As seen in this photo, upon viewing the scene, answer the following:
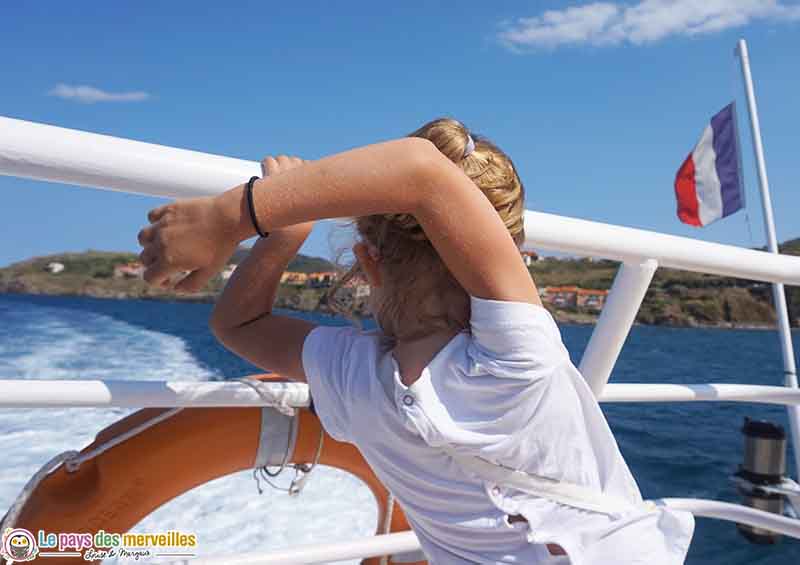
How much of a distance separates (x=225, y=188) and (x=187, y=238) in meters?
0.16

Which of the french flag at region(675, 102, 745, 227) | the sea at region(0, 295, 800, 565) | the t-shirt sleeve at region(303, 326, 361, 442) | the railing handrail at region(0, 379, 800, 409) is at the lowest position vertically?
the sea at region(0, 295, 800, 565)

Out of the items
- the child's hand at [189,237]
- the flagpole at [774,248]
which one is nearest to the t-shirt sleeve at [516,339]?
the child's hand at [189,237]

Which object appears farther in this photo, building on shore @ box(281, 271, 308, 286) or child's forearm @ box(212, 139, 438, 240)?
building on shore @ box(281, 271, 308, 286)

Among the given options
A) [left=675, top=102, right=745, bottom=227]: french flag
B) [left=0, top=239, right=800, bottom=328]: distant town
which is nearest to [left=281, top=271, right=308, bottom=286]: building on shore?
[left=0, top=239, right=800, bottom=328]: distant town

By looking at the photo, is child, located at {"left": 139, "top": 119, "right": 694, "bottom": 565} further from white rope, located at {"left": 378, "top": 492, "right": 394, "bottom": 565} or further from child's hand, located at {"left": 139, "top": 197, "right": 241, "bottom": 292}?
white rope, located at {"left": 378, "top": 492, "right": 394, "bottom": 565}

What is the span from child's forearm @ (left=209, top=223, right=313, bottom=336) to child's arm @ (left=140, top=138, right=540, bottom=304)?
0.69 feet

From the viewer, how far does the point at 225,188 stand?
754 mm

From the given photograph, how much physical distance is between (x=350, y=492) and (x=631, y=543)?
3.61m

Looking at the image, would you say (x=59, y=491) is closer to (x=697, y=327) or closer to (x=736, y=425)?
(x=736, y=425)

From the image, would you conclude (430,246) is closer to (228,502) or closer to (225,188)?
(225,188)

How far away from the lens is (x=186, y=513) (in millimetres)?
3650

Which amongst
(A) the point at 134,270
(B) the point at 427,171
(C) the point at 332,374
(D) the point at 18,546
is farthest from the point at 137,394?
(B) the point at 427,171

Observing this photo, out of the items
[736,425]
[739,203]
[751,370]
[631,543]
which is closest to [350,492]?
[631,543]

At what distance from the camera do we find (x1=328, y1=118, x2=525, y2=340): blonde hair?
71 cm
